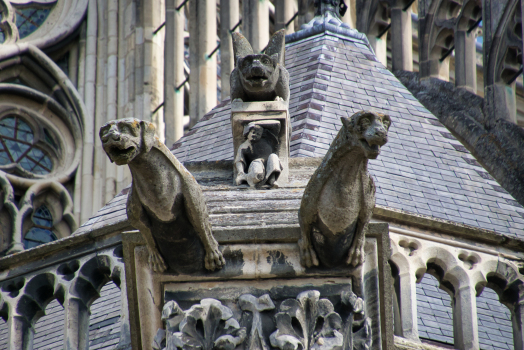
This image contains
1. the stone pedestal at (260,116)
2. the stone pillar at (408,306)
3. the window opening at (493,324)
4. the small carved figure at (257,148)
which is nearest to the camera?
the small carved figure at (257,148)

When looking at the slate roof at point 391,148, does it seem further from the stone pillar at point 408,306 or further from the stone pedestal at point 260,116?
the stone pedestal at point 260,116

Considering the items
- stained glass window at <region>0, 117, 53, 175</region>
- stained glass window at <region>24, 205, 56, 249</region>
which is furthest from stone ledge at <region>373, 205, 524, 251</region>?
stained glass window at <region>0, 117, 53, 175</region>

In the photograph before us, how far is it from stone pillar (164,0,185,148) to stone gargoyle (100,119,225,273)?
41.8ft

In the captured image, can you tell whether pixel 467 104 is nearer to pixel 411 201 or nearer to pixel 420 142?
pixel 420 142

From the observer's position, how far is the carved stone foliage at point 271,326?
7.08 metres

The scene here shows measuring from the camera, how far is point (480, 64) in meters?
23.5

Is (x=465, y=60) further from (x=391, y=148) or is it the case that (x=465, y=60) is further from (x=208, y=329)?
(x=208, y=329)

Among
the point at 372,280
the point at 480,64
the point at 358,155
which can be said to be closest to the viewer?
the point at 358,155

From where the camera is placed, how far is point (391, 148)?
13297 mm

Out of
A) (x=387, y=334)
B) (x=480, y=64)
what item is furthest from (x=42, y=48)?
(x=387, y=334)

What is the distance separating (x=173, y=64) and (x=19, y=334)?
10923 mm

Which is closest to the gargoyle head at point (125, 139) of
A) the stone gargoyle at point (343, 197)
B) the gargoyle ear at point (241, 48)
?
the stone gargoyle at point (343, 197)

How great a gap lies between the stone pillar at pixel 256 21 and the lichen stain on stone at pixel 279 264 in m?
11.8

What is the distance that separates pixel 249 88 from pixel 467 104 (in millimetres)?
8617
